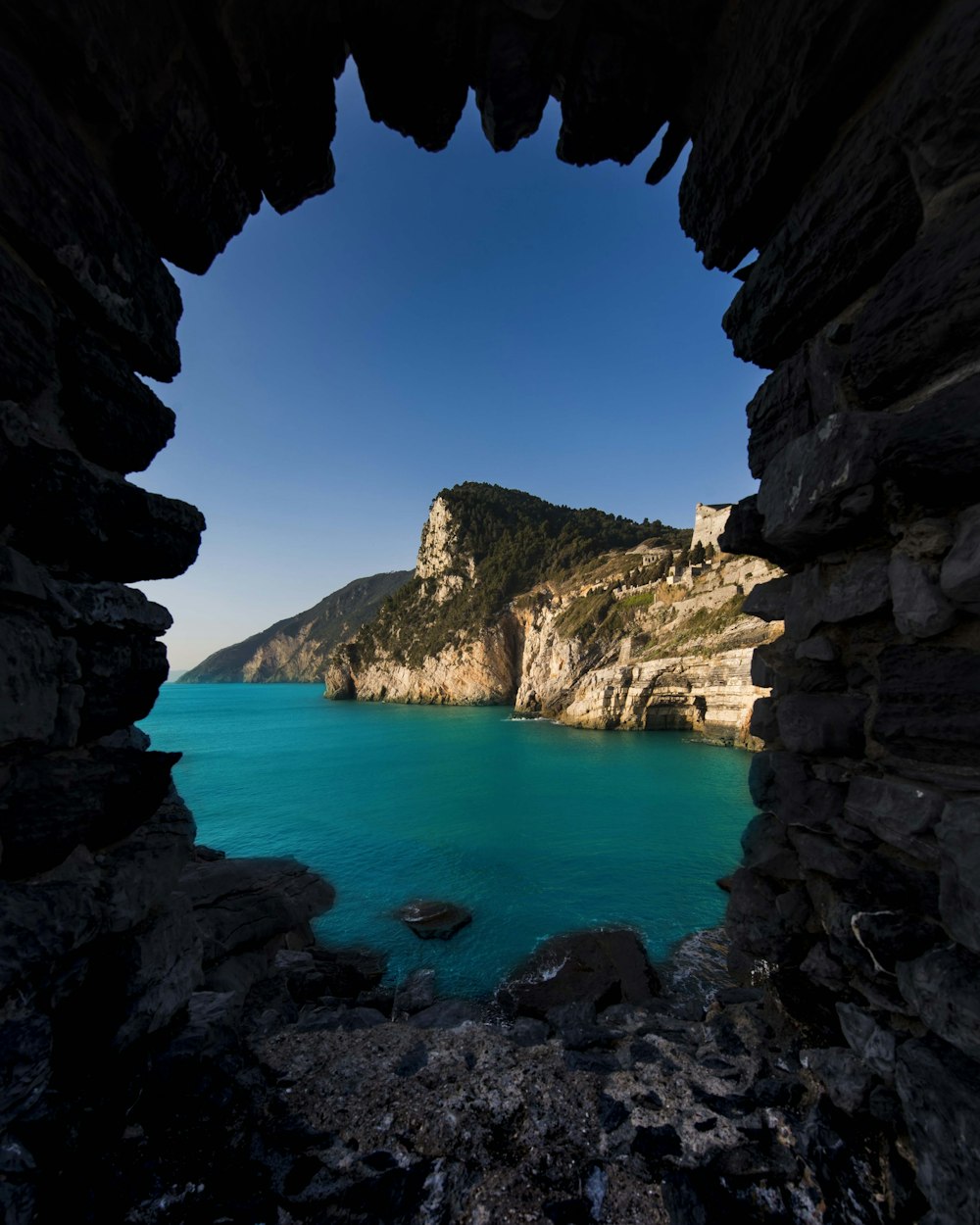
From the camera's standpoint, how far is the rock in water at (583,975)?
8.62m

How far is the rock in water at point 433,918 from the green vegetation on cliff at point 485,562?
78513mm

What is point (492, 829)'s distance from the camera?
2147 centimetres

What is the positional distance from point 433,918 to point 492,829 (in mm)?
9046

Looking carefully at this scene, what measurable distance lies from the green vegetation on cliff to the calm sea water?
51.9 meters

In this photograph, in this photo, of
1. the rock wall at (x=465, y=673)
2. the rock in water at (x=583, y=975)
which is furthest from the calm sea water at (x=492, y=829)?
the rock wall at (x=465, y=673)

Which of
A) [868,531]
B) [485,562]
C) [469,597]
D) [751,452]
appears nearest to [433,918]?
[751,452]

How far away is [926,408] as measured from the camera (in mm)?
2430

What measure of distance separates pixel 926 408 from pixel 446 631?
320 feet

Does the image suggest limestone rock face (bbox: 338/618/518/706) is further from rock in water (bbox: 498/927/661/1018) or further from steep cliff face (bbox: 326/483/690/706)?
rock in water (bbox: 498/927/661/1018)

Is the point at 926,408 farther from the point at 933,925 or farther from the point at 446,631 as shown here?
the point at 446,631

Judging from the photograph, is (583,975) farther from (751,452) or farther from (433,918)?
(751,452)

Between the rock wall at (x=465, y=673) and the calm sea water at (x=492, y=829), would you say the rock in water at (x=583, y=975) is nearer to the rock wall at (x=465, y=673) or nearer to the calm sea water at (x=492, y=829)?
the calm sea water at (x=492, y=829)

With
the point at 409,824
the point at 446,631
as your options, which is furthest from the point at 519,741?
the point at 446,631

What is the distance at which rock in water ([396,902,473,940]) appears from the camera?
12094 mm
